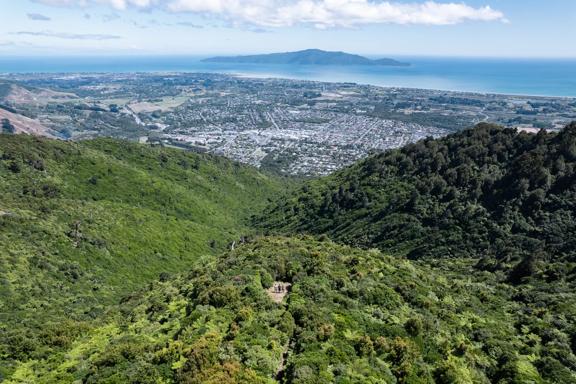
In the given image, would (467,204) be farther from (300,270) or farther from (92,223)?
(92,223)

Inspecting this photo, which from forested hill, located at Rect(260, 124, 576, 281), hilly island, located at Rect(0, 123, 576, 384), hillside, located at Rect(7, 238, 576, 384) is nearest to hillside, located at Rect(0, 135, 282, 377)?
hilly island, located at Rect(0, 123, 576, 384)

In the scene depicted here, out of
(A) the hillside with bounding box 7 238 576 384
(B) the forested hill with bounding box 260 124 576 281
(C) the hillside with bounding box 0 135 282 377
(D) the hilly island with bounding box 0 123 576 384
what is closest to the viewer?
(A) the hillside with bounding box 7 238 576 384

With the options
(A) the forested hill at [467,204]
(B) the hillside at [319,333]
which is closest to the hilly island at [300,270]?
(B) the hillside at [319,333]

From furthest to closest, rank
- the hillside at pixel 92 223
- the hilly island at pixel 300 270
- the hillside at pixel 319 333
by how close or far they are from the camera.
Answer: the hillside at pixel 92 223 → the hilly island at pixel 300 270 → the hillside at pixel 319 333

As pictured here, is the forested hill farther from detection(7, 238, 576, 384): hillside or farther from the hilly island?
detection(7, 238, 576, 384): hillside

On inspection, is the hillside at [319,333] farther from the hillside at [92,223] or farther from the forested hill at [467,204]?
the forested hill at [467,204]

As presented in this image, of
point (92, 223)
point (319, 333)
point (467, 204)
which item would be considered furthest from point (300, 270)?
point (92, 223)

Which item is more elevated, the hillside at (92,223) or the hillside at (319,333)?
the hillside at (319,333)

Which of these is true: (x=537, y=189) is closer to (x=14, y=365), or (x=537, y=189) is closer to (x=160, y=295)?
(x=160, y=295)
